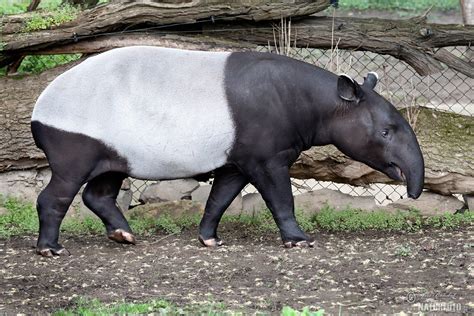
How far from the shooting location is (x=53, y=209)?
751 cm

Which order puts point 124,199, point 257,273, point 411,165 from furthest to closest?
point 124,199 < point 411,165 < point 257,273

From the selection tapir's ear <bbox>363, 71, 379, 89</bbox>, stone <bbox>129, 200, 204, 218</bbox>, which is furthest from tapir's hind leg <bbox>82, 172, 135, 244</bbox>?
tapir's ear <bbox>363, 71, 379, 89</bbox>

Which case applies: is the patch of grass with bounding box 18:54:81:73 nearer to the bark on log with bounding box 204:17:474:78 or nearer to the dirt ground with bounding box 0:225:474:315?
the bark on log with bounding box 204:17:474:78

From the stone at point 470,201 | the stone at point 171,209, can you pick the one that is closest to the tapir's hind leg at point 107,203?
the stone at point 171,209

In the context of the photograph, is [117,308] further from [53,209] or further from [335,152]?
[335,152]

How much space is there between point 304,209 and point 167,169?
1855 mm

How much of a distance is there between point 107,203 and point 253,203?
166cm

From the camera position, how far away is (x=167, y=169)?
24.9 ft

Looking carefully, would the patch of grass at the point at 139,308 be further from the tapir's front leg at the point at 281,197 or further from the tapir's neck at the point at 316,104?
the tapir's neck at the point at 316,104

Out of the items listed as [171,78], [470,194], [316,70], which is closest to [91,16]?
[171,78]

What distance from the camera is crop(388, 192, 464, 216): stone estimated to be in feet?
29.5

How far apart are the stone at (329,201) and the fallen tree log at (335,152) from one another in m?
0.14

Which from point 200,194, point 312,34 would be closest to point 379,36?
point 312,34

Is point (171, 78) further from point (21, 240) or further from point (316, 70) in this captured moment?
point (21, 240)
